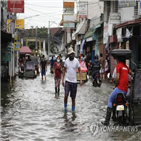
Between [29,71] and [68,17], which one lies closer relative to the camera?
[29,71]

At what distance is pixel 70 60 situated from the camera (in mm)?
10375

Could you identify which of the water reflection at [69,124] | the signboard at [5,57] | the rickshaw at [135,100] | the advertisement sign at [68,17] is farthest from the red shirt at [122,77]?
the advertisement sign at [68,17]

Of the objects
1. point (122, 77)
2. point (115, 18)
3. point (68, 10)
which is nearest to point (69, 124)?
point (122, 77)

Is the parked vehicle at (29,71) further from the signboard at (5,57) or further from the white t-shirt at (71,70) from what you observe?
the white t-shirt at (71,70)

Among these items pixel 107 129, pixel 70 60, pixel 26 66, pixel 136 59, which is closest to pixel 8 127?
pixel 107 129

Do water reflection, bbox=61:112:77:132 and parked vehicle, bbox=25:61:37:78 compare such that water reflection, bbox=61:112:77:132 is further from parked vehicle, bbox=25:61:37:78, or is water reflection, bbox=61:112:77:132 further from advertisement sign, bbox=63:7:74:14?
advertisement sign, bbox=63:7:74:14

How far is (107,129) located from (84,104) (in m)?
4.13

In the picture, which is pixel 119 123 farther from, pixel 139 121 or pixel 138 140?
pixel 138 140

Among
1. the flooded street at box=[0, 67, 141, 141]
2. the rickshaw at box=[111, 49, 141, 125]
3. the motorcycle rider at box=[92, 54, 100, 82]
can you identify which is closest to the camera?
the flooded street at box=[0, 67, 141, 141]

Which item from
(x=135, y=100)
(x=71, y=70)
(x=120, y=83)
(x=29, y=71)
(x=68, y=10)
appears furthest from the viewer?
(x=68, y=10)

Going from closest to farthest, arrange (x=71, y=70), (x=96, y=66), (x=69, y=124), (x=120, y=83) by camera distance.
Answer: (x=120, y=83), (x=69, y=124), (x=71, y=70), (x=96, y=66)

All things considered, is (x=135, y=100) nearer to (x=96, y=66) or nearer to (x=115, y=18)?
(x=96, y=66)

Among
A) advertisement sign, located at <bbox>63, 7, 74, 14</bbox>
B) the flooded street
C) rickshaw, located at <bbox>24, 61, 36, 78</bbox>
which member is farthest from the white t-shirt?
advertisement sign, located at <bbox>63, 7, 74, 14</bbox>

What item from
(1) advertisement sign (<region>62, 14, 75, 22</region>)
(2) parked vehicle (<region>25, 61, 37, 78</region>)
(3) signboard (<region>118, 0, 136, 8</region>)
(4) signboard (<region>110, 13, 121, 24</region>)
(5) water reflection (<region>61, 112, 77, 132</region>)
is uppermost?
(1) advertisement sign (<region>62, 14, 75, 22</region>)
